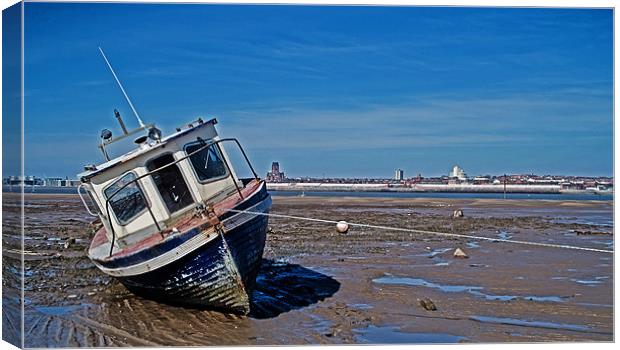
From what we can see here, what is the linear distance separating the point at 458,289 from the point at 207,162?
439 centimetres

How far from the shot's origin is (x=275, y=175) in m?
11.8

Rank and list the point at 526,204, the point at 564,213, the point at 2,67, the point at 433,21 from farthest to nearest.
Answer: the point at 526,204 < the point at 564,213 < the point at 433,21 < the point at 2,67

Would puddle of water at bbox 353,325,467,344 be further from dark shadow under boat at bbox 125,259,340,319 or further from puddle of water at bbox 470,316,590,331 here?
dark shadow under boat at bbox 125,259,340,319

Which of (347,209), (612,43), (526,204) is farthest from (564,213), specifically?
(612,43)

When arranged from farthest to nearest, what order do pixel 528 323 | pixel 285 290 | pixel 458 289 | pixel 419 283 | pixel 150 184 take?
pixel 419 283, pixel 458 289, pixel 285 290, pixel 150 184, pixel 528 323

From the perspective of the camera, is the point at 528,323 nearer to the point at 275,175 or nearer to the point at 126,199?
the point at 275,175

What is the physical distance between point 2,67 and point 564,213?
79.5 ft

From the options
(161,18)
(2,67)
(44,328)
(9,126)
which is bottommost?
(44,328)

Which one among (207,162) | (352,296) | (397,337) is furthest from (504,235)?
(397,337)

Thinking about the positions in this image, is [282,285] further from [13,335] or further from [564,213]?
[564,213]

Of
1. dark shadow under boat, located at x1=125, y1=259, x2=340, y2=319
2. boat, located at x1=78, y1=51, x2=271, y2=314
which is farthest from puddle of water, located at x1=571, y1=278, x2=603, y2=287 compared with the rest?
boat, located at x1=78, y1=51, x2=271, y2=314

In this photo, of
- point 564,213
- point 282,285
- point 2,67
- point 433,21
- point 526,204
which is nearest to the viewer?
point 2,67

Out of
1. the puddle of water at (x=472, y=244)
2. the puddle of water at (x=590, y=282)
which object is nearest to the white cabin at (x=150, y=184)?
the puddle of water at (x=590, y=282)

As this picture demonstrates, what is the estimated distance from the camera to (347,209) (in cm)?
3084
